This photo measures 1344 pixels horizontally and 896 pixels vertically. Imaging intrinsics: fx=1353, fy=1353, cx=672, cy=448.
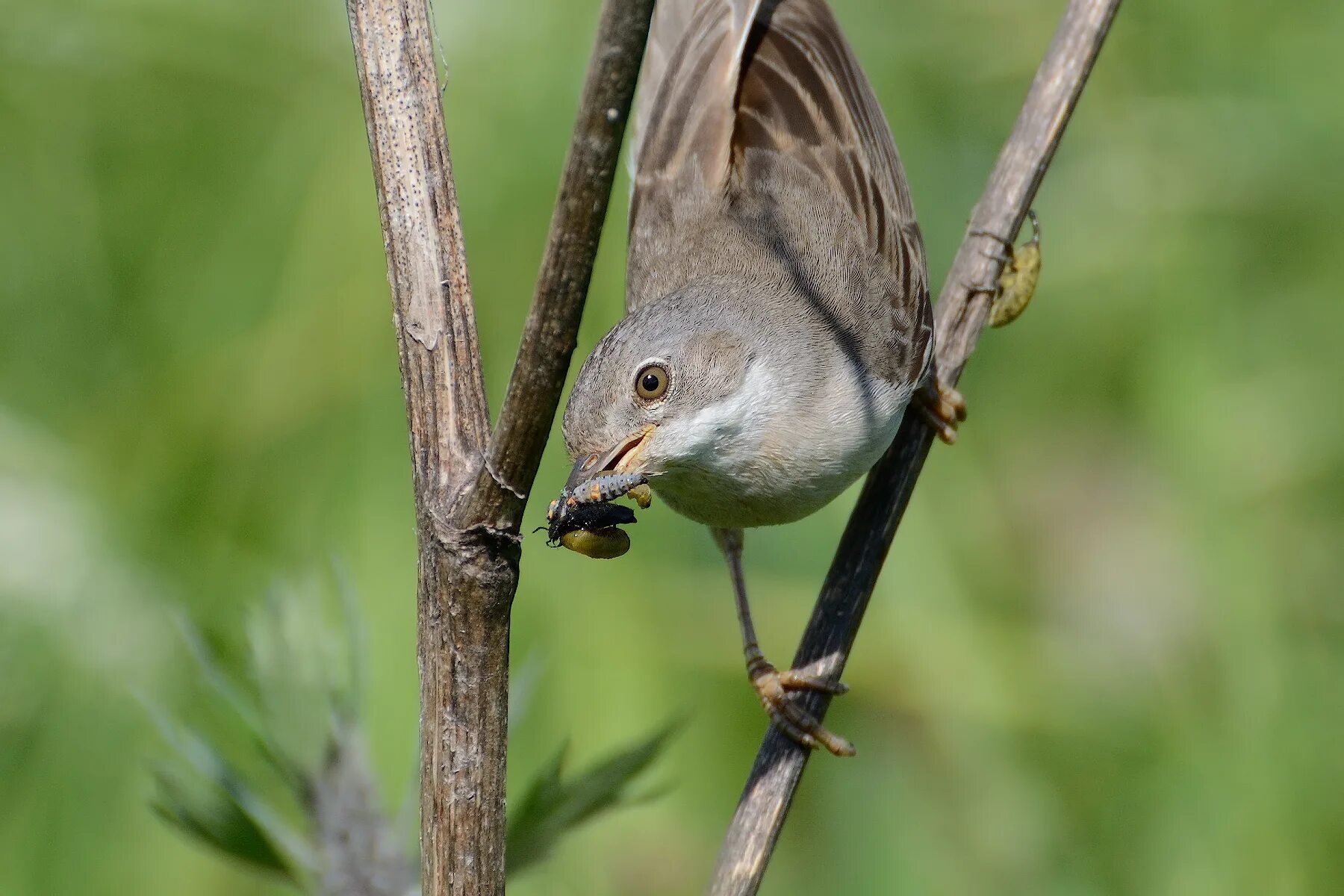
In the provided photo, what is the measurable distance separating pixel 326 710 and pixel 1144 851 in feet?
8.15

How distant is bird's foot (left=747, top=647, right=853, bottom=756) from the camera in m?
3.08

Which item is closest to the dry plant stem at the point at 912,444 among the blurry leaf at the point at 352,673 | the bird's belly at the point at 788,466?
the bird's belly at the point at 788,466

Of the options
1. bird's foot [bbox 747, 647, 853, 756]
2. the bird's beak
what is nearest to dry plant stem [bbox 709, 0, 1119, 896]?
bird's foot [bbox 747, 647, 853, 756]

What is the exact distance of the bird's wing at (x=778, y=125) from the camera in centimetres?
392

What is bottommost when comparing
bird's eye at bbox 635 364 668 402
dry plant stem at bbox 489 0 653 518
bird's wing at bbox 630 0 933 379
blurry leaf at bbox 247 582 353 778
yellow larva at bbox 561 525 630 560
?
blurry leaf at bbox 247 582 353 778

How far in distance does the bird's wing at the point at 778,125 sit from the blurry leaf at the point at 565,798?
6.01 ft

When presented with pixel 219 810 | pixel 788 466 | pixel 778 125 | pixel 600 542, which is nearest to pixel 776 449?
pixel 788 466

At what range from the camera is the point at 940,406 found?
3730mm

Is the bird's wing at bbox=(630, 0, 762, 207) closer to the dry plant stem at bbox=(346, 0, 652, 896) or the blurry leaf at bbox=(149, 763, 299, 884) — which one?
the dry plant stem at bbox=(346, 0, 652, 896)

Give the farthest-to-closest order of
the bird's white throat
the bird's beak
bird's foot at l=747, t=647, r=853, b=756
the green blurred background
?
the green blurred background < the bird's white throat < bird's foot at l=747, t=647, r=853, b=756 < the bird's beak

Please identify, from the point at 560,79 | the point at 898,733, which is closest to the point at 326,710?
the point at 898,733

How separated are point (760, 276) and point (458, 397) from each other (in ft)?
5.49

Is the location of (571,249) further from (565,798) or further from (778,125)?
(778,125)

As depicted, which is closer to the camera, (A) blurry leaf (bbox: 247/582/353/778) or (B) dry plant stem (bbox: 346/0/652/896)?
(B) dry plant stem (bbox: 346/0/652/896)
